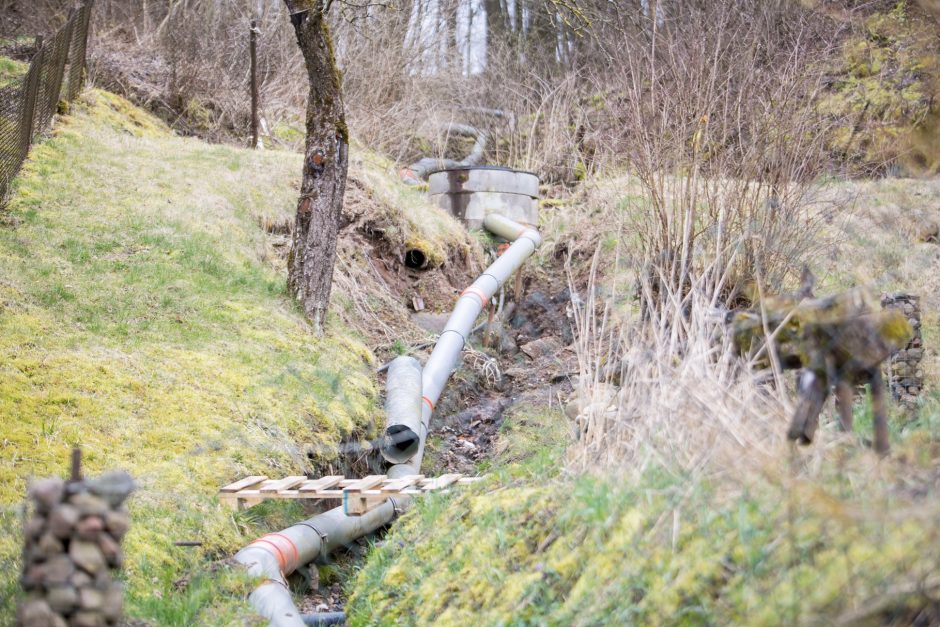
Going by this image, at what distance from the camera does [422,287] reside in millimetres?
12078

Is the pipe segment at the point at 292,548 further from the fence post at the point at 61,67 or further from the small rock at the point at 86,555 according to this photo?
the fence post at the point at 61,67

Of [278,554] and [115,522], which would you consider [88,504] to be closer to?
[115,522]

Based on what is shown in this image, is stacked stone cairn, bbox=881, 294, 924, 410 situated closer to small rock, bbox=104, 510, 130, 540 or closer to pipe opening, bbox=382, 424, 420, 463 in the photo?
pipe opening, bbox=382, 424, 420, 463

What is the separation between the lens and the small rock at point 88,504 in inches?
98.9

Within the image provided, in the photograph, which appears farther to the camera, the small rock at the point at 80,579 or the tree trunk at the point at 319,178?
the tree trunk at the point at 319,178

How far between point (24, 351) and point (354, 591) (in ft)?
10.6

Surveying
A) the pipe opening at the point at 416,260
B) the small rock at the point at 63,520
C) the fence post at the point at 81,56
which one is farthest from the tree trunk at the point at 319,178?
the small rock at the point at 63,520

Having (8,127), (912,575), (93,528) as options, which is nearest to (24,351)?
(8,127)

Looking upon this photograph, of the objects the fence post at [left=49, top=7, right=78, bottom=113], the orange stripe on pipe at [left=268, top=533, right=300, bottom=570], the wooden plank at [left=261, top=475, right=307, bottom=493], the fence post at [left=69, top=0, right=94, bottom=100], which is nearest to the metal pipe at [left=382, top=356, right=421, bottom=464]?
the wooden plank at [left=261, top=475, right=307, bottom=493]

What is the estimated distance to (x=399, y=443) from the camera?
7.77 m

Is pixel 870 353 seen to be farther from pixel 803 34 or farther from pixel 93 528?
pixel 803 34

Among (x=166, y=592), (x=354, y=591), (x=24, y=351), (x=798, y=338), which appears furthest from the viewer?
(x=24, y=351)

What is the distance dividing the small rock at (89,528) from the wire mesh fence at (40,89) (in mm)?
7635

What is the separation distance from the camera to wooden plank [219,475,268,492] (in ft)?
19.0
